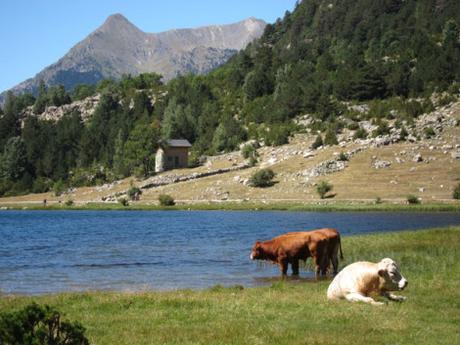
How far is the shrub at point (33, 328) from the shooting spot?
27.9 feet

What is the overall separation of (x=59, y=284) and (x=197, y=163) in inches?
4349

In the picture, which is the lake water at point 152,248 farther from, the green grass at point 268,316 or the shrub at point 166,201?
the shrub at point 166,201

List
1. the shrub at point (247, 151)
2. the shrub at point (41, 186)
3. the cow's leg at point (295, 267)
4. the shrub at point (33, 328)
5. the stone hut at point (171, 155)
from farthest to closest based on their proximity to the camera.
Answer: the shrub at point (41, 186) → the stone hut at point (171, 155) → the shrub at point (247, 151) → the cow's leg at point (295, 267) → the shrub at point (33, 328)

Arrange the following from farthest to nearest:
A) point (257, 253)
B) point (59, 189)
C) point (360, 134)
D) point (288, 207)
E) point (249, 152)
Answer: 1. point (59, 189)
2. point (249, 152)
3. point (360, 134)
4. point (288, 207)
5. point (257, 253)

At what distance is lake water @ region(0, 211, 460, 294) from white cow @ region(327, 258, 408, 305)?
8916 millimetres

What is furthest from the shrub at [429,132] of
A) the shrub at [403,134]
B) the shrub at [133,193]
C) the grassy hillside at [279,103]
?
the shrub at [133,193]

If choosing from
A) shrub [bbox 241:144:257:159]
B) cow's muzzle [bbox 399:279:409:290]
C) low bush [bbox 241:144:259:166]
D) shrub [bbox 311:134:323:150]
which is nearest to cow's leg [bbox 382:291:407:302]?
cow's muzzle [bbox 399:279:409:290]

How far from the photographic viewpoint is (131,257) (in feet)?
128

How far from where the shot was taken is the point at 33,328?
877 centimetres

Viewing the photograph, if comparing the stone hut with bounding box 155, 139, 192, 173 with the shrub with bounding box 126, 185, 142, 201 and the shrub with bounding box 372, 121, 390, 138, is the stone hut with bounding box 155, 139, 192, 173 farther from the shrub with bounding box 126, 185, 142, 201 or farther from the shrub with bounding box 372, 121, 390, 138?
the shrub with bounding box 372, 121, 390, 138

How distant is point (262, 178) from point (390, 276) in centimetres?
8568

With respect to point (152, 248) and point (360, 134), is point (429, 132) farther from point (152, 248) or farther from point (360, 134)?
point (152, 248)

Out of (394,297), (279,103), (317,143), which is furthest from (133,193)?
(394,297)

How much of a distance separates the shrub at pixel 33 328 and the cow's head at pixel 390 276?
9836 mm
